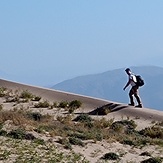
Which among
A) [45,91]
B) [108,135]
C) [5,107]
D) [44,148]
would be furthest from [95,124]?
[45,91]


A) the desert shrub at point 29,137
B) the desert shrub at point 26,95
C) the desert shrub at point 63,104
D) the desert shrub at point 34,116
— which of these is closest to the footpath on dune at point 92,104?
the desert shrub at point 63,104

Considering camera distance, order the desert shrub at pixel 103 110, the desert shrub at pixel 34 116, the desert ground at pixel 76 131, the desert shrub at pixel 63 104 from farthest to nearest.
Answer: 1. the desert shrub at pixel 63 104
2. the desert shrub at pixel 103 110
3. the desert shrub at pixel 34 116
4. the desert ground at pixel 76 131

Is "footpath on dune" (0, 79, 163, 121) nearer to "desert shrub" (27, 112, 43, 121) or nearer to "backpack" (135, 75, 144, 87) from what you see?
"backpack" (135, 75, 144, 87)

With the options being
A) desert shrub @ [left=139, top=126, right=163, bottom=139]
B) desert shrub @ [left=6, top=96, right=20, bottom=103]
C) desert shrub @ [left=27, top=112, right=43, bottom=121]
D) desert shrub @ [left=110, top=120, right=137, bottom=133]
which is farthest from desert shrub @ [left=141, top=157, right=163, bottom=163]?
desert shrub @ [left=6, top=96, right=20, bottom=103]

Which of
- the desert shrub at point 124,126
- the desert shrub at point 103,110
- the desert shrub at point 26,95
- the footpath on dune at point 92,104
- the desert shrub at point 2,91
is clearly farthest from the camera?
the desert shrub at point 2,91

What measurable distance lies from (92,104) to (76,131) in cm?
997

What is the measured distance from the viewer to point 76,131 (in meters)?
23.0

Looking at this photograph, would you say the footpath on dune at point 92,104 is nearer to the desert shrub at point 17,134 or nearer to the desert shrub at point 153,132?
the desert shrub at point 153,132

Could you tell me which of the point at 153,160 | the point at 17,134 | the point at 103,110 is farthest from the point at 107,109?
the point at 153,160

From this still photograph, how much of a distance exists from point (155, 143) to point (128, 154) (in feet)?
9.89

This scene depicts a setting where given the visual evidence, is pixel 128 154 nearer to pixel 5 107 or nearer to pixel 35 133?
pixel 35 133

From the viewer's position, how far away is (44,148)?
1798 cm

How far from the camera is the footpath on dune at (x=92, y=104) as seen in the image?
98.9ft

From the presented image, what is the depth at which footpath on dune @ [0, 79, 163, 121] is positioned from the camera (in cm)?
3014
